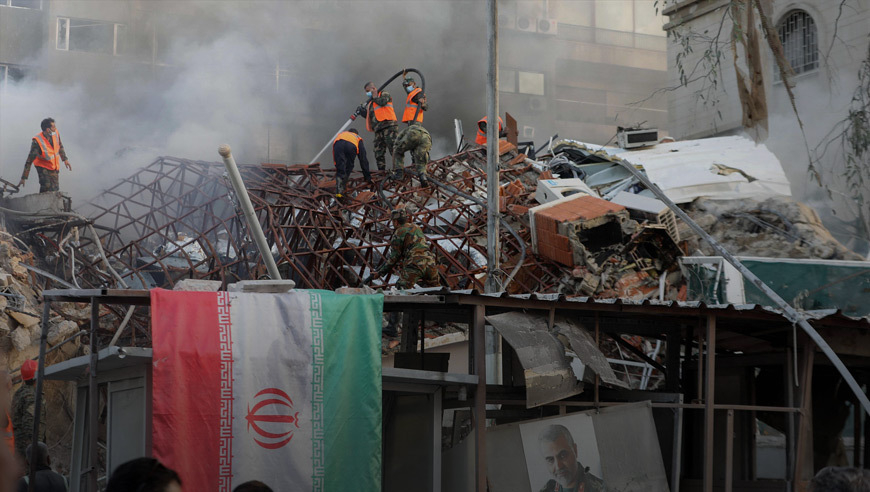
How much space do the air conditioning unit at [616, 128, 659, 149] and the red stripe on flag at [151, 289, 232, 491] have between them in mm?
15209

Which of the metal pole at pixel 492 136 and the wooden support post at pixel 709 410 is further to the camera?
the metal pole at pixel 492 136

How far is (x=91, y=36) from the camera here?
30.1 meters

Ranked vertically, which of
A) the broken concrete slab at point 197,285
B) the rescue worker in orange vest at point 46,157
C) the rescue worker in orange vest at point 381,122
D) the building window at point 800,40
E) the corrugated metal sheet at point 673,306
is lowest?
the corrugated metal sheet at point 673,306

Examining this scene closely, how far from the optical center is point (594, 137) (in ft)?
127

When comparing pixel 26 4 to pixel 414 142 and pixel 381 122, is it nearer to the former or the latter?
pixel 381 122

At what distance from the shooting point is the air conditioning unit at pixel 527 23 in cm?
3706

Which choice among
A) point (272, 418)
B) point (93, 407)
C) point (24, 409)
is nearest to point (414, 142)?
point (24, 409)

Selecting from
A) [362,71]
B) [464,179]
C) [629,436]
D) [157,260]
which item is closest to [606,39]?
[362,71]

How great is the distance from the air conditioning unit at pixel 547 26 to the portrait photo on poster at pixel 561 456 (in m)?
30.9

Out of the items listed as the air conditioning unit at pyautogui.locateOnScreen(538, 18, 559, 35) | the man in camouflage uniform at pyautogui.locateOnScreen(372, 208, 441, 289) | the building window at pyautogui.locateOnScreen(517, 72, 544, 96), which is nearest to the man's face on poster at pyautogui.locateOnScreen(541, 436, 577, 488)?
the man in camouflage uniform at pyautogui.locateOnScreen(372, 208, 441, 289)

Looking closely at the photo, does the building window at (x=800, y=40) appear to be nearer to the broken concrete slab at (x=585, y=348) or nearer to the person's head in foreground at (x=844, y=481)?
the broken concrete slab at (x=585, y=348)

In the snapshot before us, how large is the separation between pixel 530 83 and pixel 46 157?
82.0 ft

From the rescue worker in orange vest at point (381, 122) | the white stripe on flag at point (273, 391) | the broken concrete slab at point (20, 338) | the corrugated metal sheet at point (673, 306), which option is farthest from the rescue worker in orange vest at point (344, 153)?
the white stripe on flag at point (273, 391)

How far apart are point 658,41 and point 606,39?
9.24 feet
